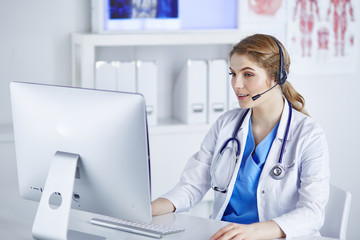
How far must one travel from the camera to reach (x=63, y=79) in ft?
10.3

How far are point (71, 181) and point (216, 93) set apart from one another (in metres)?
1.52

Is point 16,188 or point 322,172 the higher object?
point 322,172

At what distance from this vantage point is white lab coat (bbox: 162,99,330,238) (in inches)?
74.7

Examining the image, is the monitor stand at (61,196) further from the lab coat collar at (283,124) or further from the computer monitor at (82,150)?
the lab coat collar at (283,124)

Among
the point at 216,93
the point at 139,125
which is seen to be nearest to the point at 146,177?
the point at 139,125

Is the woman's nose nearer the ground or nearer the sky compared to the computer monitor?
nearer the sky

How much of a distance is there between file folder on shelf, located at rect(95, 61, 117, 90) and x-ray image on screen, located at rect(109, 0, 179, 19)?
250 millimetres

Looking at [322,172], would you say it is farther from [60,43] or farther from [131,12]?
[60,43]

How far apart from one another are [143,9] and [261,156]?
118 cm

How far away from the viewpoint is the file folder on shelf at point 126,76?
2.90m

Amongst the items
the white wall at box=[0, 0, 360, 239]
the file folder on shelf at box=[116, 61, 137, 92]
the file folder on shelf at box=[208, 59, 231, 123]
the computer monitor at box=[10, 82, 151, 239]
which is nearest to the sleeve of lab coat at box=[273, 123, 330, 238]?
the computer monitor at box=[10, 82, 151, 239]

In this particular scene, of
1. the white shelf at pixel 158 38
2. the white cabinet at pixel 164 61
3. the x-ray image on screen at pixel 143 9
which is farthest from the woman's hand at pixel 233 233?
the x-ray image on screen at pixel 143 9

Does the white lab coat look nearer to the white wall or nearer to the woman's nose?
the woman's nose

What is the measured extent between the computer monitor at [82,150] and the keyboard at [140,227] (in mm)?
132
